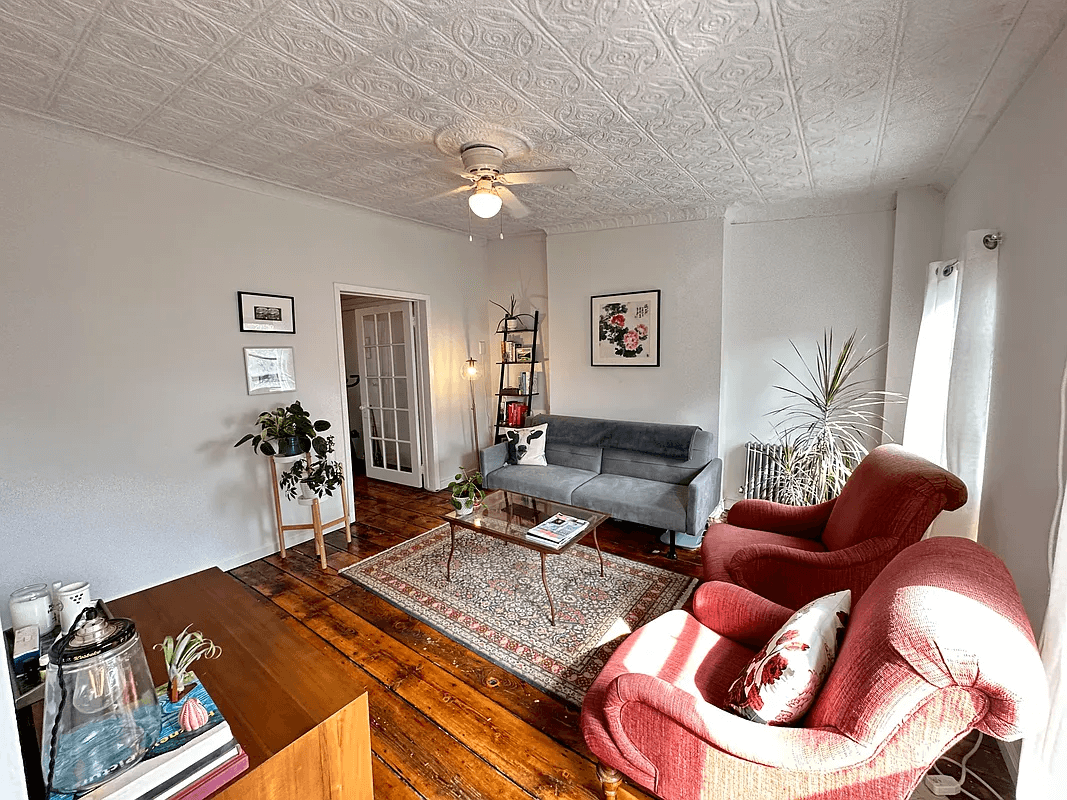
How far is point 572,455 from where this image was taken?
4172 mm

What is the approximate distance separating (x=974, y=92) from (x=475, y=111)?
2.15 meters

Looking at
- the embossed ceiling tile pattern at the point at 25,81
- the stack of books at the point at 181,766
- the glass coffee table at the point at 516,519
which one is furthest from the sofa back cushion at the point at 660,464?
the embossed ceiling tile pattern at the point at 25,81

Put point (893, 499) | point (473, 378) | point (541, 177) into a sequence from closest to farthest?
point (893, 499) < point (541, 177) < point (473, 378)

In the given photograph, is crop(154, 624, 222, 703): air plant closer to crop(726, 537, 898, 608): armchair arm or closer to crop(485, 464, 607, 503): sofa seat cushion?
crop(726, 537, 898, 608): armchair arm

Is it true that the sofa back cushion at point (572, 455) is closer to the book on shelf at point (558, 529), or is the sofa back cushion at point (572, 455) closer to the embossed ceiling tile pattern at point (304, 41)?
the book on shelf at point (558, 529)

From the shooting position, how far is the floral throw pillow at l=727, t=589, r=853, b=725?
3.93 feet

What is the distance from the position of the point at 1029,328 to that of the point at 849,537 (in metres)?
1.01

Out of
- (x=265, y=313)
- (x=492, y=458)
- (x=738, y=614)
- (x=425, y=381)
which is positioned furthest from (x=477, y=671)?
(x=425, y=381)

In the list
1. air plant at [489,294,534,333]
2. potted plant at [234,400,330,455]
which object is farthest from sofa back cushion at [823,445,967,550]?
air plant at [489,294,534,333]

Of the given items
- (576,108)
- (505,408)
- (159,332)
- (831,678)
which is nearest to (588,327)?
(505,408)

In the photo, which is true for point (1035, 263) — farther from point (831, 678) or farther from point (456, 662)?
point (456, 662)

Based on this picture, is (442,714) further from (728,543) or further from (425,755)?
(728,543)

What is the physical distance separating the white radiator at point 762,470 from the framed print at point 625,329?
1100 millimetres

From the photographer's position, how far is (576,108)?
2146 mm
